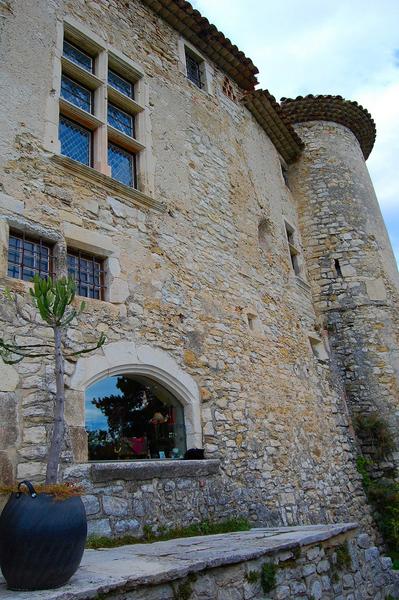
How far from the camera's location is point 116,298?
4.97 meters

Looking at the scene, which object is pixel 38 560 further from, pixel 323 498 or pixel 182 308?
pixel 323 498

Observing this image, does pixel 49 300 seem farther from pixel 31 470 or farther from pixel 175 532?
pixel 175 532

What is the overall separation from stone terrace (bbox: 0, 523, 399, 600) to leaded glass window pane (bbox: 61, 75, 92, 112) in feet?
16.8

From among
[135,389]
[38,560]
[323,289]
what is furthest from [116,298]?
[323,289]

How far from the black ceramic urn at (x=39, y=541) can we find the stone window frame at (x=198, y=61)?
24.2ft

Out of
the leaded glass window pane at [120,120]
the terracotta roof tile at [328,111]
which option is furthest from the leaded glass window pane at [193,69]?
the terracotta roof tile at [328,111]

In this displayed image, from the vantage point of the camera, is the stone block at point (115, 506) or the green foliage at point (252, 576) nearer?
the green foliage at point (252, 576)

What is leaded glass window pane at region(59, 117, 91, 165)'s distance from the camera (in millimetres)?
5530

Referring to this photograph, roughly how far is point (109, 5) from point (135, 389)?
5710mm

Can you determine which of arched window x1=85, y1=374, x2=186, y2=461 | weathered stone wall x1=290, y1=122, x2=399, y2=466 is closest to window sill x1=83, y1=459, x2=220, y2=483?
arched window x1=85, y1=374, x2=186, y2=461

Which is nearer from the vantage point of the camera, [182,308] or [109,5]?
[182,308]

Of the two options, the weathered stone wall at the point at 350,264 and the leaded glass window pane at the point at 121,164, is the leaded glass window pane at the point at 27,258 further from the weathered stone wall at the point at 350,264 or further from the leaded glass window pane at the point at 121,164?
the weathered stone wall at the point at 350,264

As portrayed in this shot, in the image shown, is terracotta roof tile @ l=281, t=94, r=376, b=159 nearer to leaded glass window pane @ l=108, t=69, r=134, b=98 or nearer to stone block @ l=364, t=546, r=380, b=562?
leaded glass window pane @ l=108, t=69, r=134, b=98

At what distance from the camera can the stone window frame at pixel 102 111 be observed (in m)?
5.27
